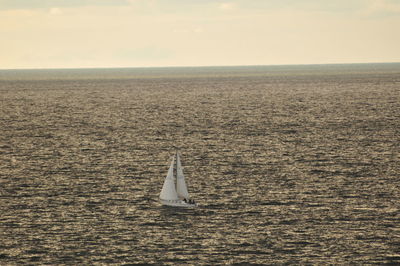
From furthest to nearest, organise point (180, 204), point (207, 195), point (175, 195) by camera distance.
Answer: point (207, 195)
point (175, 195)
point (180, 204)

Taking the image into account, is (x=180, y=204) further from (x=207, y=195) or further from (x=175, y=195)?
(x=207, y=195)

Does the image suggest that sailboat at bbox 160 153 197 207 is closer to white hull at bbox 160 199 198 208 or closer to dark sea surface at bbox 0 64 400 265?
white hull at bbox 160 199 198 208

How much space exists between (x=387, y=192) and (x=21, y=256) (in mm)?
27783

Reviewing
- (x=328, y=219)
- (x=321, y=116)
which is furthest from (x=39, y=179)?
(x=321, y=116)

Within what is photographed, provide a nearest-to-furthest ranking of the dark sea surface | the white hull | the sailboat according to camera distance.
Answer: the dark sea surface, the white hull, the sailboat

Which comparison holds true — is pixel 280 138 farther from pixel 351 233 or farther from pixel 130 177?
pixel 351 233

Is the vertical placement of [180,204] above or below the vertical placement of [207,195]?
above

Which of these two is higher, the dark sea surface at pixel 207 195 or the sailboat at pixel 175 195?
the sailboat at pixel 175 195

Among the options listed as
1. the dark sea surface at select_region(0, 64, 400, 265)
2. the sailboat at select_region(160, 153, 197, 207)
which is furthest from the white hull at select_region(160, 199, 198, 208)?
the dark sea surface at select_region(0, 64, 400, 265)

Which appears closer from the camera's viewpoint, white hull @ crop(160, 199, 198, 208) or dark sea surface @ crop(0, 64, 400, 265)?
dark sea surface @ crop(0, 64, 400, 265)

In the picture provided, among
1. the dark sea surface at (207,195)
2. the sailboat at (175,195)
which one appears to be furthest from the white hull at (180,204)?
the dark sea surface at (207,195)

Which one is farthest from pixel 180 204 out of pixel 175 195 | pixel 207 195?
pixel 207 195

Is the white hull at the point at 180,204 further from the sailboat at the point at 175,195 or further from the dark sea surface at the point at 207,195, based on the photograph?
the dark sea surface at the point at 207,195

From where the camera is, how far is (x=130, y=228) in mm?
36719
